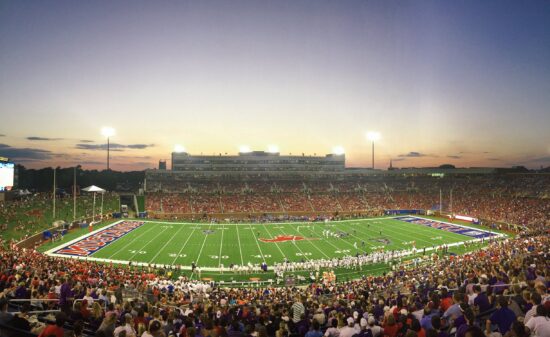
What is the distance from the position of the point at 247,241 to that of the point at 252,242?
799 mm

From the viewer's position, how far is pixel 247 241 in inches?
1511

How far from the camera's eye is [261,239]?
39.5m

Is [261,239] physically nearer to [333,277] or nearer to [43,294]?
[333,277]

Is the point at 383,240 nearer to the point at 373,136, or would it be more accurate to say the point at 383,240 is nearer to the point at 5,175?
the point at 373,136

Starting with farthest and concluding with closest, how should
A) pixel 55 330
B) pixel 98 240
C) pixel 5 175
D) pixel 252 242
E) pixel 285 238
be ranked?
pixel 5 175, pixel 285 238, pixel 252 242, pixel 98 240, pixel 55 330

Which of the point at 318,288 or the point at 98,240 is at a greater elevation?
the point at 318,288

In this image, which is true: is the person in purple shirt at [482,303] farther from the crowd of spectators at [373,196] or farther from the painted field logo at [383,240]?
the crowd of spectators at [373,196]

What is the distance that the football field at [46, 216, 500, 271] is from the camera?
31141 mm

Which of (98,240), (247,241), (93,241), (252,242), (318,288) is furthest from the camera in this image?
(247,241)

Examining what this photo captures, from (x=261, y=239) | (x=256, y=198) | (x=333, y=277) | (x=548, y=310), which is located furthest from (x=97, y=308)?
(x=256, y=198)

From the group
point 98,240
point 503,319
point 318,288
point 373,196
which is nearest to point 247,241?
point 98,240

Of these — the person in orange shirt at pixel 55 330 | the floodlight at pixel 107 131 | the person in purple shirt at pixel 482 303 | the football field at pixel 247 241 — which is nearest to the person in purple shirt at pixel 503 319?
the person in purple shirt at pixel 482 303

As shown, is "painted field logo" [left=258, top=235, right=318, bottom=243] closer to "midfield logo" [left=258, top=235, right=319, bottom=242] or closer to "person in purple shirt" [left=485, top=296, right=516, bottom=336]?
"midfield logo" [left=258, top=235, right=319, bottom=242]

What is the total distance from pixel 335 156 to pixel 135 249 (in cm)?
7238
